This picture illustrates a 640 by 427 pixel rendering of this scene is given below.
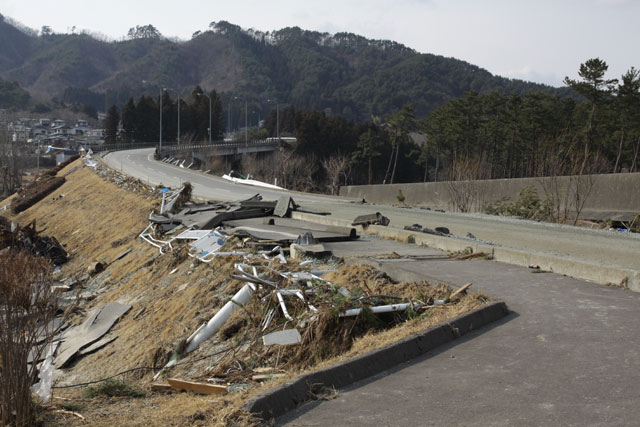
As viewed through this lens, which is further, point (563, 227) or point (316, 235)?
point (563, 227)

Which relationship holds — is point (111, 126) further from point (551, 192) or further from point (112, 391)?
point (112, 391)

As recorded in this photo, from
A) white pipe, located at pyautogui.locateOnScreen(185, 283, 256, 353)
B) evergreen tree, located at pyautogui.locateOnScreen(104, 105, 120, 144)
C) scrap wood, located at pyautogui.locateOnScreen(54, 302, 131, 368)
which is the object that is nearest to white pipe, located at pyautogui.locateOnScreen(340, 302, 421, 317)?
white pipe, located at pyautogui.locateOnScreen(185, 283, 256, 353)

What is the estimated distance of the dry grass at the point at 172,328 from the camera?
17.3 feet

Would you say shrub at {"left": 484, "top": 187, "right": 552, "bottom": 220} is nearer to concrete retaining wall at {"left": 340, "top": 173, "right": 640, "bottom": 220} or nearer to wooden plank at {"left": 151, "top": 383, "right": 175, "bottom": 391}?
concrete retaining wall at {"left": 340, "top": 173, "right": 640, "bottom": 220}

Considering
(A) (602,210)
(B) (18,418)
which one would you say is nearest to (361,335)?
(B) (18,418)

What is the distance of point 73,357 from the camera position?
10383 mm

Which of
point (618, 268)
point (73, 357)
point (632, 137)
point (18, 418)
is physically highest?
point (632, 137)

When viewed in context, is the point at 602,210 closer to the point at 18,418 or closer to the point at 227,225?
the point at 227,225

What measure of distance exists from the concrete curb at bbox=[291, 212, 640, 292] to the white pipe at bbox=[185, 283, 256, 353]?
4.22 m

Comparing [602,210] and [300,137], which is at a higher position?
[300,137]

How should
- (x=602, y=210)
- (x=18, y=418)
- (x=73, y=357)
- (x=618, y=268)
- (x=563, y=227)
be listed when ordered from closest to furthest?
1. (x=18, y=418)
2. (x=618, y=268)
3. (x=73, y=357)
4. (x=563, y=227)
5. (x=602, y=210)

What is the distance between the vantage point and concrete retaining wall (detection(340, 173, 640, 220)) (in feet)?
54.7

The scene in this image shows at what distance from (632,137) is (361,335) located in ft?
165

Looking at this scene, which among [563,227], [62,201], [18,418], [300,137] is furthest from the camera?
[300,137]
